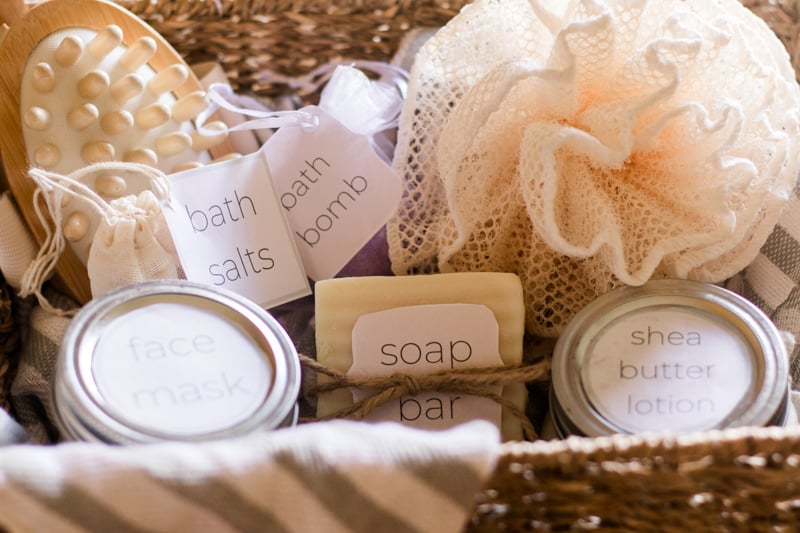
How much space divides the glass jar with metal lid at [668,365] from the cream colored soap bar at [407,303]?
0.06 meters

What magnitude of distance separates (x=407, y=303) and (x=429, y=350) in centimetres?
4

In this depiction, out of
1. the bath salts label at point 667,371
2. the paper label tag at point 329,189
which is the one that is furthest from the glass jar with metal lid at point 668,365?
the paper label tag at point 329,189

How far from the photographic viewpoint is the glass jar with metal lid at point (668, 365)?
575mm

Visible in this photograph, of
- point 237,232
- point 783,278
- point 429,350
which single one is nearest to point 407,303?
point 429,350

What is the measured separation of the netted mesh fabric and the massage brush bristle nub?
0.23 meters

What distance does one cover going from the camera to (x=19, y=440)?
58cm

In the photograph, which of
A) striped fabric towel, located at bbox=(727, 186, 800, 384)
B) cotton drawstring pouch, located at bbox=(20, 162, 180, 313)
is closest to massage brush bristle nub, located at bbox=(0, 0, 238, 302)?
cotton drawstring pouch, located at bbox=(20, 162, 180, 313)

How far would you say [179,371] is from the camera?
1.84 ft

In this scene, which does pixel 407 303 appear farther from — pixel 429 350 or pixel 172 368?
pixel 172 368

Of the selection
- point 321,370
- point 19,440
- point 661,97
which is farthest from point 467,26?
point 19,440

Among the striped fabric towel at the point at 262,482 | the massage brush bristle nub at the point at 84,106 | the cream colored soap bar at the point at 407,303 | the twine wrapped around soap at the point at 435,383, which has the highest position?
the massage brush bristle nub at the point at 84,106

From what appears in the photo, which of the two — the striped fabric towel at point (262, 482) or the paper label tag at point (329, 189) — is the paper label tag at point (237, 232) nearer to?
the paper label tag at point (329, 189)

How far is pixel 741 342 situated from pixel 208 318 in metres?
0.37

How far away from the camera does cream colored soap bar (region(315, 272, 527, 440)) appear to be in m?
0.67
